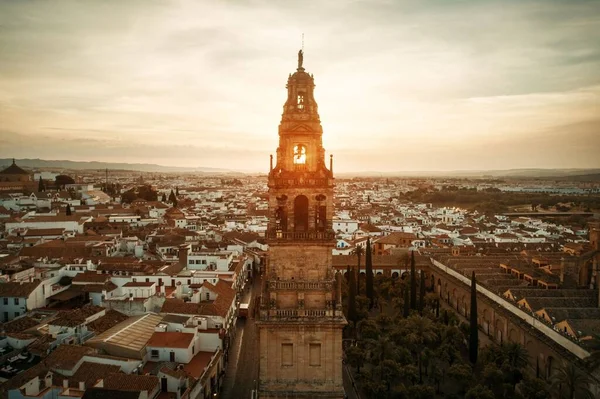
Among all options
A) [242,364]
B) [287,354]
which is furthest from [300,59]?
[242,364]

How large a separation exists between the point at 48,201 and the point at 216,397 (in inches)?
2626

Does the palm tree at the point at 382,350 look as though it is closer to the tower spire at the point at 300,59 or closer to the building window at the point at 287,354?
the building window at the point at 287,354

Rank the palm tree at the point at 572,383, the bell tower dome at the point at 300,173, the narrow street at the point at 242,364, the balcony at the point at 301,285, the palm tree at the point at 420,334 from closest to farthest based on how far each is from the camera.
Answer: the bell tower dome at the point at 300,173
the balcony at the point at 301,285
the palm tree at the point at 572,383
the narrow street at the point at 242,364
the palm tree at the point at 420,334

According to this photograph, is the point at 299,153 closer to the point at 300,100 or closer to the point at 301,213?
the point at 300,100

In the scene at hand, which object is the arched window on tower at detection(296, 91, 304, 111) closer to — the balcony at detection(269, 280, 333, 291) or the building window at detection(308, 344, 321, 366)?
the balcony at detection(269, 280, 333, 291)

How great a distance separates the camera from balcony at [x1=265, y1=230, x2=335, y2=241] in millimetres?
17594

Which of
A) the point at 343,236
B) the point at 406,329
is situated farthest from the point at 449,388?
the point at 343,236

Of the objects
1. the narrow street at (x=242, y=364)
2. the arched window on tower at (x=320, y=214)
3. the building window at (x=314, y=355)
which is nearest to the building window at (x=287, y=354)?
the building window at (x=314, y=355)

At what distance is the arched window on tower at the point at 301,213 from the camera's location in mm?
17969

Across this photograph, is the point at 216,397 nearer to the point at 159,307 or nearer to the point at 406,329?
the point at 159,307

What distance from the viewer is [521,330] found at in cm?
2969

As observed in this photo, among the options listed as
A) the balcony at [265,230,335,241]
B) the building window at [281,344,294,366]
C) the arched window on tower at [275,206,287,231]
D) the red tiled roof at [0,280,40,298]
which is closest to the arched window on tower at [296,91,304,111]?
the arched window on tower at [275,206,287,231]

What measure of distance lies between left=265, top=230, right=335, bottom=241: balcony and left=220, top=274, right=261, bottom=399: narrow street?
11.5m

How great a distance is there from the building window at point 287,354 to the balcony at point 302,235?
3942 millimetres
